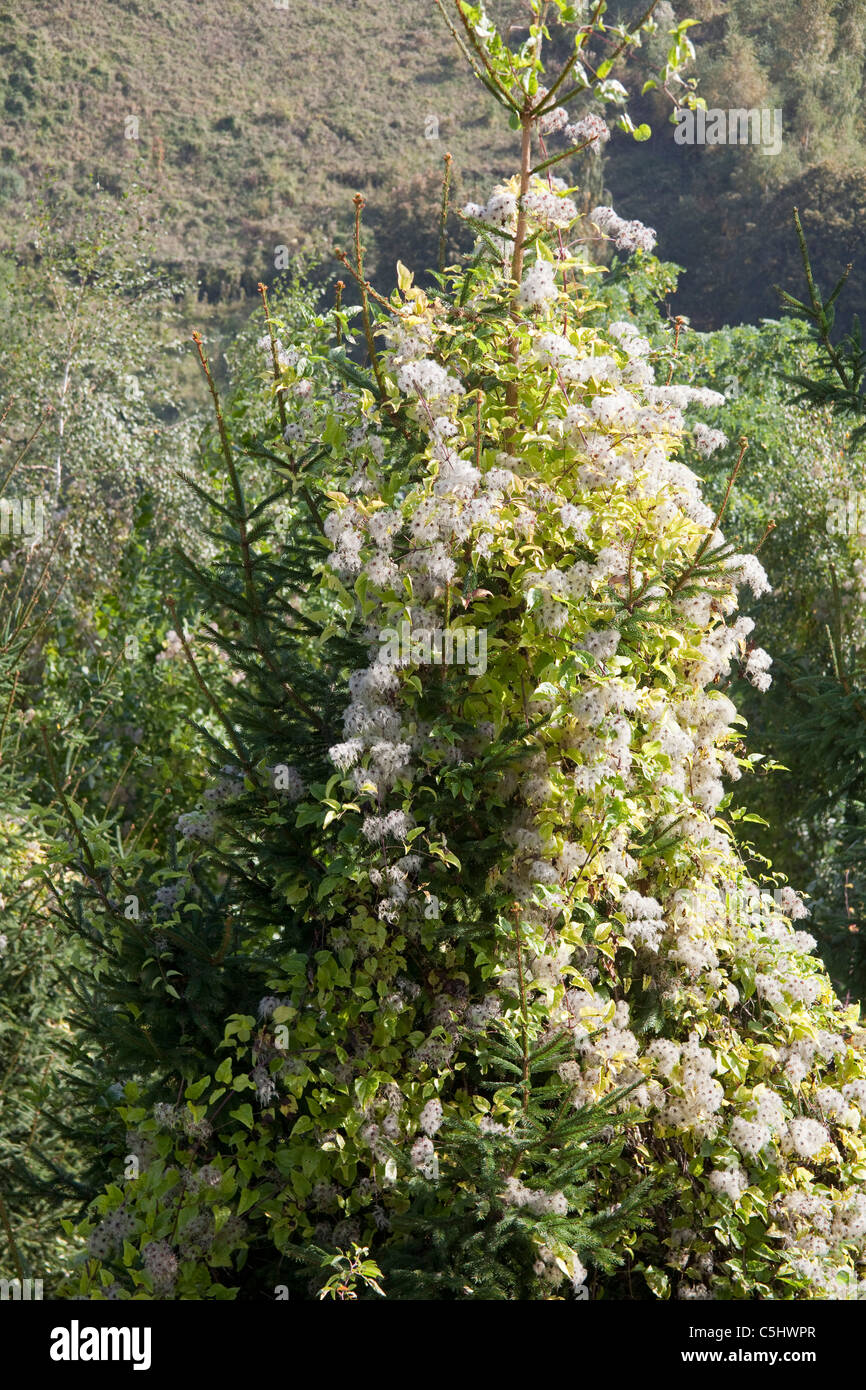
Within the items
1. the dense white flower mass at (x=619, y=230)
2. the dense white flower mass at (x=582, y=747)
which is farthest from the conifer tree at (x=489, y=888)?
the dense white flower mass at (x=619, y=230)

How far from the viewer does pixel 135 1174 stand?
7.82ft

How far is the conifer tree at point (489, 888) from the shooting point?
2268 mm

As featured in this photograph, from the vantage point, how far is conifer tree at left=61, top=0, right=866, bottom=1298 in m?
2.27

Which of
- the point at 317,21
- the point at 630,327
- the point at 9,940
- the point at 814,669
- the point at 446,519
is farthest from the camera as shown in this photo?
the point at 317,21

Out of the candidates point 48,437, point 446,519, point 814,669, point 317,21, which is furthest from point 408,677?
point 317,21

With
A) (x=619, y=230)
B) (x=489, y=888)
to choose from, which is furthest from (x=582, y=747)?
(x=619, y=230)

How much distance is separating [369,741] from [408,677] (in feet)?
0.47

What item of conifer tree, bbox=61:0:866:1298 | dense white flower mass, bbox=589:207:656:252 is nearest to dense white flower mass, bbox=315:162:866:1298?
conifer tree, bbox=61:0:866:1298

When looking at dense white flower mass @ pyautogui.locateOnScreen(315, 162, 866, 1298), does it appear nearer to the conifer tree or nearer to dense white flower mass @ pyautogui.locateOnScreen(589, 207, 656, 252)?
the conifer tree

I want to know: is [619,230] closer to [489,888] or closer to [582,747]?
[582,747]

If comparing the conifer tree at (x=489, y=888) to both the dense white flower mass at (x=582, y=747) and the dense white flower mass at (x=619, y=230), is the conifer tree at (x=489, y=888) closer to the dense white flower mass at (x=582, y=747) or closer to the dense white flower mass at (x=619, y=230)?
the dense white flower mass at (x=582, y=747)

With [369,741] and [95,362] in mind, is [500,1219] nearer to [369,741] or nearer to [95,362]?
[369,741]

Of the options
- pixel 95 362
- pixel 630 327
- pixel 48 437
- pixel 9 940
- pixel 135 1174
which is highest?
pixel 95 362

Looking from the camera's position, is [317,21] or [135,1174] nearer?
[135,1174]
